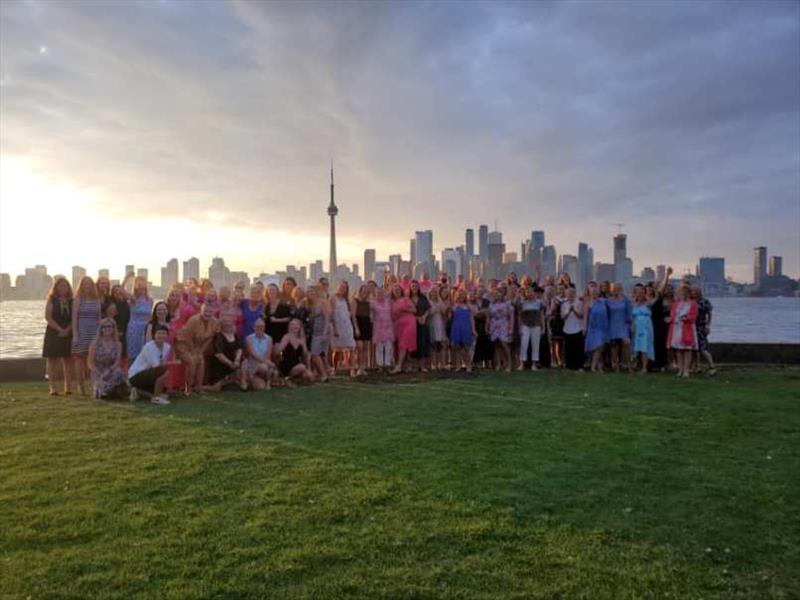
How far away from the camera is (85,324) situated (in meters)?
10.8

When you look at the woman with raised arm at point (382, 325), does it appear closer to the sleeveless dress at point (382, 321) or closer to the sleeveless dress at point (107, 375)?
the sleeveless dress at point (382, 321)

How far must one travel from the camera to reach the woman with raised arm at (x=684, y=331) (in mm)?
12773

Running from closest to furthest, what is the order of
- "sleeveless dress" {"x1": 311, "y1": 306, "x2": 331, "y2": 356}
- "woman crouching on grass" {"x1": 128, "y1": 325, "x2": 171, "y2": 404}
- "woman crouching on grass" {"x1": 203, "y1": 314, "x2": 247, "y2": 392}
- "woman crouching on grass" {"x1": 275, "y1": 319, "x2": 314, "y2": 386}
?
"woman crouching on grass" {"x1": 128, "y1": 325, "x2": 171, "y2": 404}
"woman crouching on grass" {"x1": 203, "y1": 314, "x2": 247, "y2": 392}
"woman crouching on grass" {"x1": 275, "y1": 319, "x2": 314, "y2": 386}
"sleeveless dress" {"x1": 311, "y1": 306, "x2": 331, "y2": 356}

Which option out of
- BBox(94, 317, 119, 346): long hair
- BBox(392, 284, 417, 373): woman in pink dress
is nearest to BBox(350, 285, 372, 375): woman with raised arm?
BBox(392, 284, 417, 373): woman in pink dress

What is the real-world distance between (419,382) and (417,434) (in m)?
4.71

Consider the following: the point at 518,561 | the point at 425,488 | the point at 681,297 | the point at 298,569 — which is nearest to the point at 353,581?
the point at 298,569

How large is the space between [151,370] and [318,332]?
132 inches

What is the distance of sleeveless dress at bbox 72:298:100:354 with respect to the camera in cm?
1077

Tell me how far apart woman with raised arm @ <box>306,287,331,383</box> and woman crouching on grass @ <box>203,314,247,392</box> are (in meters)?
1.59

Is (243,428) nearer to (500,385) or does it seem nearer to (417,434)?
(417,434)

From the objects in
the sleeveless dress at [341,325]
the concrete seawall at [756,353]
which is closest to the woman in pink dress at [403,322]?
the sleeveless dress at [341,325]

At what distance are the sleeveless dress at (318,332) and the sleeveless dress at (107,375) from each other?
3478 mm

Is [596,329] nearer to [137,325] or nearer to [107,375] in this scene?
[137,325]

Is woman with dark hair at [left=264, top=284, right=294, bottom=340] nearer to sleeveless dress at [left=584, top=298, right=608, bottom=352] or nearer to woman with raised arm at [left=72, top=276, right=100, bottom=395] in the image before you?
woman with raised arm at [left=72, top=276, right=100, bottom=395]
